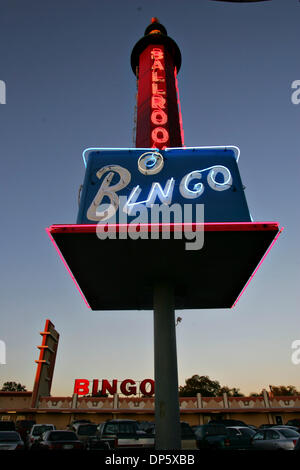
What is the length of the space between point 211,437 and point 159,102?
16372 millimetres

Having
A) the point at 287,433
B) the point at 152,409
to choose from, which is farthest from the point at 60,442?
the point at 152,409

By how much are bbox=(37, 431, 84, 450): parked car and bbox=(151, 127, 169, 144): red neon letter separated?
13.4 metres

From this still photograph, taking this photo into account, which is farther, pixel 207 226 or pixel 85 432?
pixel 85 432

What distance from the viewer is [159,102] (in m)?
17.6

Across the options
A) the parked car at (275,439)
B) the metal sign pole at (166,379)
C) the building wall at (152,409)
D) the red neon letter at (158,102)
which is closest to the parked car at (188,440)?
the parked car at (275,439)

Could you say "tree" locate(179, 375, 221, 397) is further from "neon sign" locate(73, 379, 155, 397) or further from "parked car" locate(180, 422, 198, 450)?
"parked car" locate(180, 422, 198, 450)

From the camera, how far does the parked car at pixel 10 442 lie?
497 inches

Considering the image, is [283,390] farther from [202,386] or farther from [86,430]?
[86,430]

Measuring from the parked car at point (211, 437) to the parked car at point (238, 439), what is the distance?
21 centimetres

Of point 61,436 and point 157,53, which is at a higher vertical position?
point 157,53

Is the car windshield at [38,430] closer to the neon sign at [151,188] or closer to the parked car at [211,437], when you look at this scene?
the parked car at [211,437]

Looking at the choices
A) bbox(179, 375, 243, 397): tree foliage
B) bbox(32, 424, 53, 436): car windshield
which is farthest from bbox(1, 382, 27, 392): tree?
bbox(32, 424, 53, 436): car windshield
